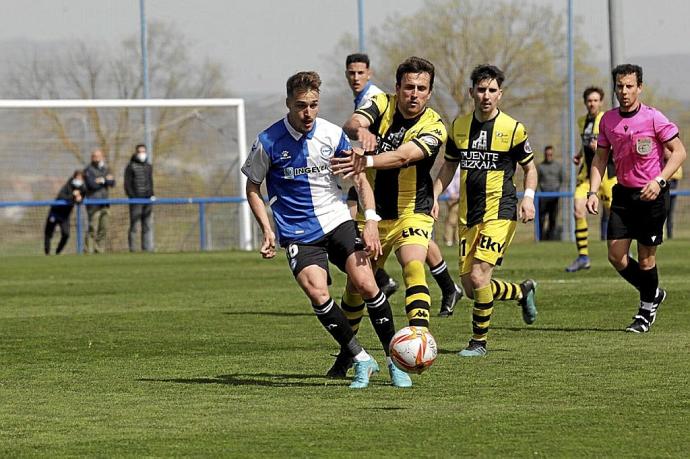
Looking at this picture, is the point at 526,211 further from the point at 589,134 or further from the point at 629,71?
the point at 589,134

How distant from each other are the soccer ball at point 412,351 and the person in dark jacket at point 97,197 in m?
22.3

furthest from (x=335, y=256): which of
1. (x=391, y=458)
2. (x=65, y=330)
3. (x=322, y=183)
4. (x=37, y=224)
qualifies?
(x=37, y=224)

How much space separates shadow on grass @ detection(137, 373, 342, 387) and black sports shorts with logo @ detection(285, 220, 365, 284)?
0.67 m

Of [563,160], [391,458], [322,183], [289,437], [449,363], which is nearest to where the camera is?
[391,458]

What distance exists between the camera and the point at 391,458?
20.1ft

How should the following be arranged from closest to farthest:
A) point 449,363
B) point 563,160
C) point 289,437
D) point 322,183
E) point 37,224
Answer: point 289,437 < point 322,183 < point 449,363 < point 37,224 < point 563,160

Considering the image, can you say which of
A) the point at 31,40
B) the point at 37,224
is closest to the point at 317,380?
the point at 37,224

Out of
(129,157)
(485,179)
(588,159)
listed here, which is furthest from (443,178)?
(129,157)

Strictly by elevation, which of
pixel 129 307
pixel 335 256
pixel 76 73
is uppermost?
pixel 76 73

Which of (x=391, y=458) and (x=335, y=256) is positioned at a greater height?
(x=335, y=256)

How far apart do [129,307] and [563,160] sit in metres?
21.4

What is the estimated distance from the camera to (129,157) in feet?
110

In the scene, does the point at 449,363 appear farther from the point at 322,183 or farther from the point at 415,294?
the point at 322,183

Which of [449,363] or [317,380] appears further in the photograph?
[449,363]
